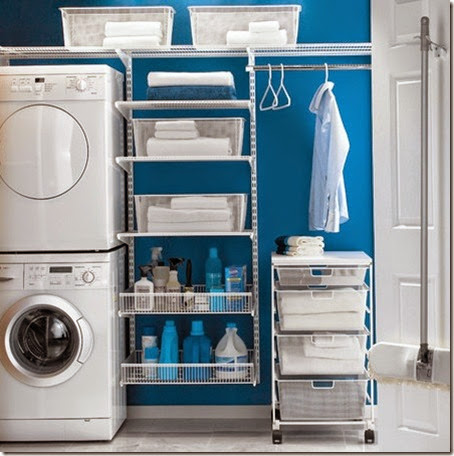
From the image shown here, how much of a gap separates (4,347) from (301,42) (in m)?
2.06

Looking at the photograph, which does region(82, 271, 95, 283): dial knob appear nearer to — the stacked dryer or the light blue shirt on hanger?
the stacked dryer

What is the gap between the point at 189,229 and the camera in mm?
3824

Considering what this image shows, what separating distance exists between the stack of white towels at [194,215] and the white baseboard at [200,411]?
967 millimetres

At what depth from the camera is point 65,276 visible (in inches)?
145

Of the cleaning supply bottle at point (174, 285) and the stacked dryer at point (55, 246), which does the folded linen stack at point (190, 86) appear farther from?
the cleaning supply bottle at point (174, 285)

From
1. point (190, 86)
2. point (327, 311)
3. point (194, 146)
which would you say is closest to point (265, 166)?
point (194, 146)

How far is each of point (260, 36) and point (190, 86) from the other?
412mm

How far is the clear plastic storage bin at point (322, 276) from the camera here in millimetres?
3691

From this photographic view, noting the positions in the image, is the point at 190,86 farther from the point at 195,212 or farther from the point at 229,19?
the point at 195,212

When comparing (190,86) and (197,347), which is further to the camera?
(197,347)

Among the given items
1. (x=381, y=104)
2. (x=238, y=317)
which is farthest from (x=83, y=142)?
(x=381, y=104)

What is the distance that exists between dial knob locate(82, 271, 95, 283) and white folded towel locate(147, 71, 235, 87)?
0.93m

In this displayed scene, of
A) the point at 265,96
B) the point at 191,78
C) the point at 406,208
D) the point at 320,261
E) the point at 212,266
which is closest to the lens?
the point at 406,208

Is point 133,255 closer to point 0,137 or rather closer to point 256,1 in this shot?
point 0,137
